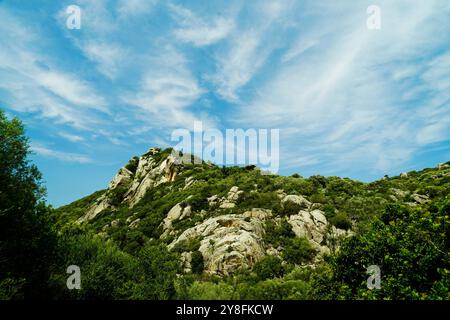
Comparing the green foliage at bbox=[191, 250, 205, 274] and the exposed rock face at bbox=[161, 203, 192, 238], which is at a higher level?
the exposed rock face at bbox=[161, 203, 192, 238]

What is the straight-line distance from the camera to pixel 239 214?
4906 cm

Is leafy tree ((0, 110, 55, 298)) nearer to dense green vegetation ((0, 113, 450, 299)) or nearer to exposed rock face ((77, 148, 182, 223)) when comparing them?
dense green vegetation ((0, 113, 450, 299))

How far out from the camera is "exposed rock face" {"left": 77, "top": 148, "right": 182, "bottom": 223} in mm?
80312

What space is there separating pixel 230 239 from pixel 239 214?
9.05m

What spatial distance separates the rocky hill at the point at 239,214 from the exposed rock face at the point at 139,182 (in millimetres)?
365

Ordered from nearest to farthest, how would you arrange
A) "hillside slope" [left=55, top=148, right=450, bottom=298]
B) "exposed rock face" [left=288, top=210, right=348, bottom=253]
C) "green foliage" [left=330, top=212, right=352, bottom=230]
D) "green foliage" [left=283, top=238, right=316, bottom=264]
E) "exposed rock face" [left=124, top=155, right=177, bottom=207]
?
"hillside slope" [left=55, top=148, right=450, bottom=298] → "green foliage" [left=283, top=238, right=316, bottom=264] → "exposed rock face" [left=288, top=210, right=348, bottom=253] → "green foliage" [left=330, top=212, right=352, bottom=230] → "exposed rock face" [left=124, top=155, right=177, bottom=207]

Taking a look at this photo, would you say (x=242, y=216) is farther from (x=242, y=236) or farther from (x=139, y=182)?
(x=139, y=182)

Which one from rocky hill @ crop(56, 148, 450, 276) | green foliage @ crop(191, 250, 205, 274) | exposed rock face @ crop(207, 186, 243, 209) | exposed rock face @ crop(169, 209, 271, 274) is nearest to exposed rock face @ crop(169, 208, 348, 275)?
exposed rock face @ crop(169, 209, 271, 274)

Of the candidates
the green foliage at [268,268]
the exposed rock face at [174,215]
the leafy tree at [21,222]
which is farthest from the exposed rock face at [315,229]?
the leafy tree at [21,222]

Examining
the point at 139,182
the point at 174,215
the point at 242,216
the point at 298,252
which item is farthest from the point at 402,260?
the point at 139,182

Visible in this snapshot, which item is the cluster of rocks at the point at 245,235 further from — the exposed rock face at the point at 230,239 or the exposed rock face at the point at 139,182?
the exposed rock face at the point at 139,182

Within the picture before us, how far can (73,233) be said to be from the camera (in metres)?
36.3

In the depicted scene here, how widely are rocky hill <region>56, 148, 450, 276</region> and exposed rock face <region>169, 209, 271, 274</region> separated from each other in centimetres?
12

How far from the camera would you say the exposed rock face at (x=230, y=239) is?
37.7m
